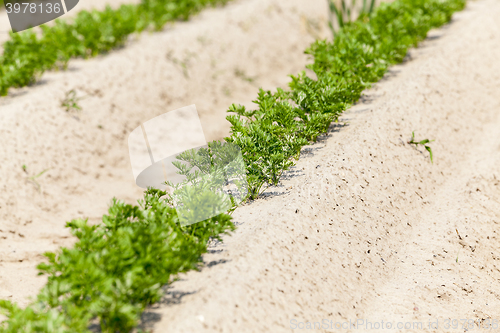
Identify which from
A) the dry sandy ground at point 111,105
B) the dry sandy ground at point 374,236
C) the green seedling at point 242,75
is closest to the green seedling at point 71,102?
the dry sandy ground at point 111,105

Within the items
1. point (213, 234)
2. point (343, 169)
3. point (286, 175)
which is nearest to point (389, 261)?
point (343, 169)

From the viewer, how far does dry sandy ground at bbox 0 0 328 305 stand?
447cm

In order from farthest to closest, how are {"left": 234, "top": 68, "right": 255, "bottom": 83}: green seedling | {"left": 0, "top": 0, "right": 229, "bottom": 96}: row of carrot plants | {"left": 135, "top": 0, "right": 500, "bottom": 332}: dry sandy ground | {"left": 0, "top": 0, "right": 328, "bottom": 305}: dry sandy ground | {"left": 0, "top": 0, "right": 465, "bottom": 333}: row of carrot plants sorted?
{"left": 234, "top": 68, "right": 255, "bottom": 83}: green seedling → {"left": 0, "top": 0, "right": 229, "bottom": 96}: row of carrot plants → {"left": 0, "top": 0, "right": 328, "bottom": 305}: dry sandy ground → {"left": 135, "top": 0, "right": 500, "bottom": 332}: dry sandy ground → {"left": 0, "top": 0, "right": 465, "bottom": 333}: row of carrot plants

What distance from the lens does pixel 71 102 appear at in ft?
18.6

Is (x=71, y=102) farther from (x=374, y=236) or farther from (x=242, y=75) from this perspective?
(x=374, y=236)

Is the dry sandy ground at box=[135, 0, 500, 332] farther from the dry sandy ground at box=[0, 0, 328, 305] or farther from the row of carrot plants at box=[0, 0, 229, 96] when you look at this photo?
the row of carrot plants at box=[0, 0, 229, 96]

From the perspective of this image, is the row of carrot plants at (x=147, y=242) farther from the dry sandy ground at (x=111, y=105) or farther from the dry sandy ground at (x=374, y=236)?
the dry sandy ground at (x=111, y=105)

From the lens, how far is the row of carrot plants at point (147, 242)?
219 cm

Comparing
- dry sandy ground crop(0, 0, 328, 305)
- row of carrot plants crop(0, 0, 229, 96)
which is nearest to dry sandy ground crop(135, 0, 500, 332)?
dry sandy ground crop(0, 0, 328, 305)

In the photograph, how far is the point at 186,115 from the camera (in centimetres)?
347

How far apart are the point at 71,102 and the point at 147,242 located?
13.0ft

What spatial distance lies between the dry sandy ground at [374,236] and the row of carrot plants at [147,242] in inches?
8.6

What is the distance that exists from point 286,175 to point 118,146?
300 cm

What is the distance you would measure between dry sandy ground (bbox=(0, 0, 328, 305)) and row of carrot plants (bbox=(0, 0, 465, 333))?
5.03 feet
